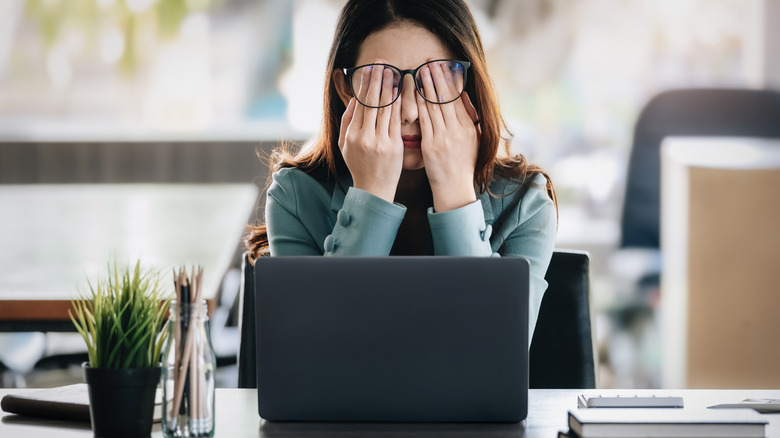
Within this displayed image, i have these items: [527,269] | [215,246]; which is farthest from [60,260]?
[527,269]

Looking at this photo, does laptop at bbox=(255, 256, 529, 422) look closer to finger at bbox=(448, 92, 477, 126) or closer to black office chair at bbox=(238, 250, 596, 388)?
black office chair at bbox=(238, 250, 596, 388)

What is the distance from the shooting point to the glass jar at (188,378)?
73 cm

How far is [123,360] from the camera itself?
0.77 m

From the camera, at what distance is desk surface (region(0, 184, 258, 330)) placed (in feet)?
5.87

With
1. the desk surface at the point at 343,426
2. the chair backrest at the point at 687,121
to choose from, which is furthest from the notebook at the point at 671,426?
the chair backrest at the point at 687,121

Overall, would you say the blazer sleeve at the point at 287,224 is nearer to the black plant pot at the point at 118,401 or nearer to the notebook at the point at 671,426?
the black plant pot at the point at 118,401

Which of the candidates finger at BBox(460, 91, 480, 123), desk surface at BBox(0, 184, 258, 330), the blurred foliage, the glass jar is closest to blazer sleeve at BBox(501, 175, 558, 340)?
finger at BBox(460, 91, 480, 123)

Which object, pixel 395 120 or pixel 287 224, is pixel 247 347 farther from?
pixel 395 120

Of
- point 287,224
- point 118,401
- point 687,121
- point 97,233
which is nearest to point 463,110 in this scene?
point 287,224

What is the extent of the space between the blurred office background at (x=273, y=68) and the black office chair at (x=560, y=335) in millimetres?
2080

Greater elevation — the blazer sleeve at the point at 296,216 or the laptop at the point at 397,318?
the blazer sleeve at the point at 296,216

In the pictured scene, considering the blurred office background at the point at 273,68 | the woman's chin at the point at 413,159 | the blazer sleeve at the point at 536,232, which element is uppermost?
the blurred office background at the point at 273,68

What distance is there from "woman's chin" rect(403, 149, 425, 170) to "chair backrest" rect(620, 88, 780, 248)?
1.88 meters

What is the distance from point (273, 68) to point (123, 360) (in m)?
2.59
